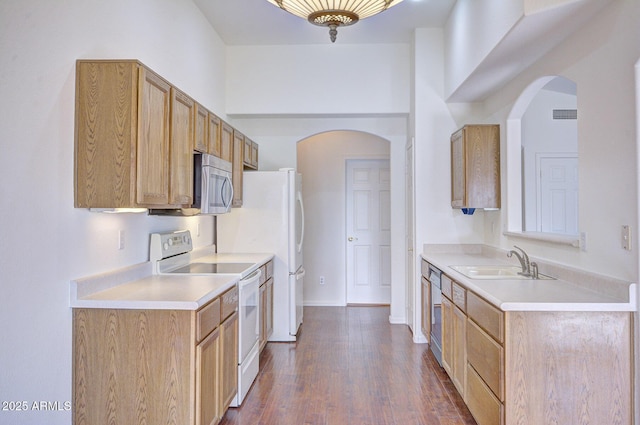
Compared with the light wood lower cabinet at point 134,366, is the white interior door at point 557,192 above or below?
above

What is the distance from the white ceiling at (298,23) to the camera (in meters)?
3.81

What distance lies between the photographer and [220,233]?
14.2 feet

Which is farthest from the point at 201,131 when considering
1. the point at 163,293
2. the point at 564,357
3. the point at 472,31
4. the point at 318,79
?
the point at 564,357

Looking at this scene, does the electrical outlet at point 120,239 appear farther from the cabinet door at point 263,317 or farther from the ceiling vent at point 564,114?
the ceiling vent at point 564,114

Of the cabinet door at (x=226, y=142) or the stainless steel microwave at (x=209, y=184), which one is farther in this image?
the cabinet door at (x=226, y=142)

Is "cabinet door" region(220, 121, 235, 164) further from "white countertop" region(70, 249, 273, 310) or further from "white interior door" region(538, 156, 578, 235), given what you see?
"white interior door" region(538, 156, 578, 235)

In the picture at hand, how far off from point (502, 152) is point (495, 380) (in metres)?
2.13

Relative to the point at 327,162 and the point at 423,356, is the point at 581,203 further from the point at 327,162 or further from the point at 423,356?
the point at 327,162

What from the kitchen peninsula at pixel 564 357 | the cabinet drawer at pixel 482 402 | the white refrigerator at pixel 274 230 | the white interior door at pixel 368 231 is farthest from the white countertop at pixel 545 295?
the white interior door at pixel 368 231

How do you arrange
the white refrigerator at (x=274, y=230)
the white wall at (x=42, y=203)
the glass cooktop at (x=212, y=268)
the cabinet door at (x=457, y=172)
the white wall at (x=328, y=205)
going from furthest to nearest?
1. the white wall at (x=328, y=205)
2. the white refrigerator at (x=274, y=230)
3. the cabinet door at (x=457, y=172)
4. the glass cooktop at (x=212, y=268)
5. the white wall at (x=42, y=203)

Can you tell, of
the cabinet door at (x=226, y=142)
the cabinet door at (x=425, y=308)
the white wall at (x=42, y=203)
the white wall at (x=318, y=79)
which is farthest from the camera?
the white wall at (x=318, y=79)

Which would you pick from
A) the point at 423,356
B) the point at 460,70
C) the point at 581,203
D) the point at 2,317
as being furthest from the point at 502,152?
the point at 2,317

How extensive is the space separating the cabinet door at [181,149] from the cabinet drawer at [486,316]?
6.08 feet

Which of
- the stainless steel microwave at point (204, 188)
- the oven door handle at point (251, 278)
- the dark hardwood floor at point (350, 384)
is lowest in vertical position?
the dark hardwood floor at point (350, 384)
